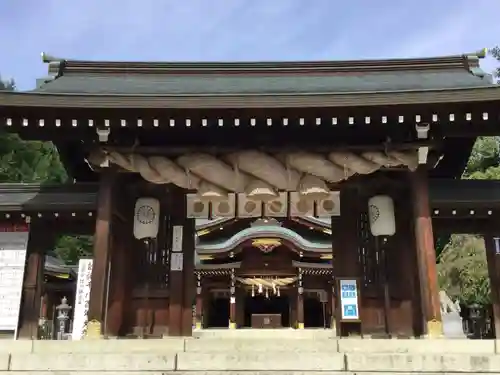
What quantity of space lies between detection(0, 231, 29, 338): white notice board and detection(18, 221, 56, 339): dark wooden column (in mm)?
136

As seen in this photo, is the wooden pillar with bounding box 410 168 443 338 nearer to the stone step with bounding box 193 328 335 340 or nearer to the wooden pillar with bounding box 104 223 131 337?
the wooden pillar with bounding box 104 223 131 337

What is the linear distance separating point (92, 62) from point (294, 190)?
6134 millimetres

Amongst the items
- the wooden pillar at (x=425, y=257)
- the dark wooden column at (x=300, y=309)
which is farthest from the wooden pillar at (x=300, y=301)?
the wooden pillar at (x=425, y=257)

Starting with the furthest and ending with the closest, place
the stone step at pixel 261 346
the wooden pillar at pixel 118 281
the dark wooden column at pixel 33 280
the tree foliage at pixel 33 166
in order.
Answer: the tree foliage at pixel 33 166
the dark wooden column at pixel 33 280
the wooden pillar at pixel 118 281
the stone step at pixel 261 346

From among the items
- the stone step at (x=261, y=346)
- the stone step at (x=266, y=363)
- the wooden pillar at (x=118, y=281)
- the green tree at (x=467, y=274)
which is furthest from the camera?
the green tree at (x=467, y=274)

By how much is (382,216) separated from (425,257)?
4.83ft

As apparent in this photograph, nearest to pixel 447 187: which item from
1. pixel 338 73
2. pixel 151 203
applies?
pixel 338 73

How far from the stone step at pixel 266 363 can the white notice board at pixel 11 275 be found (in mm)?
3563

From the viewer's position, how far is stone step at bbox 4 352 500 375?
629 centimetres

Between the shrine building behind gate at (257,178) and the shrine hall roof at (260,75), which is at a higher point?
the shrine hall roof at (260,75)

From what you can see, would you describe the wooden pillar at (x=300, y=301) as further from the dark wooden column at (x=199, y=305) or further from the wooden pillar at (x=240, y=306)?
the dark wooden column at (x=199, y=305)

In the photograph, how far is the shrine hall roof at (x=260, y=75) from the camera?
34.8 feet

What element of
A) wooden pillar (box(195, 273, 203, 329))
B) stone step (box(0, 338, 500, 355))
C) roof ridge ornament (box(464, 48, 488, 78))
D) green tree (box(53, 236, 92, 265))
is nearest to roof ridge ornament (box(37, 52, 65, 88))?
stone step (box(0, 338, 500, 355))

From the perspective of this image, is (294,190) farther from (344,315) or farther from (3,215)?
(3,215)
